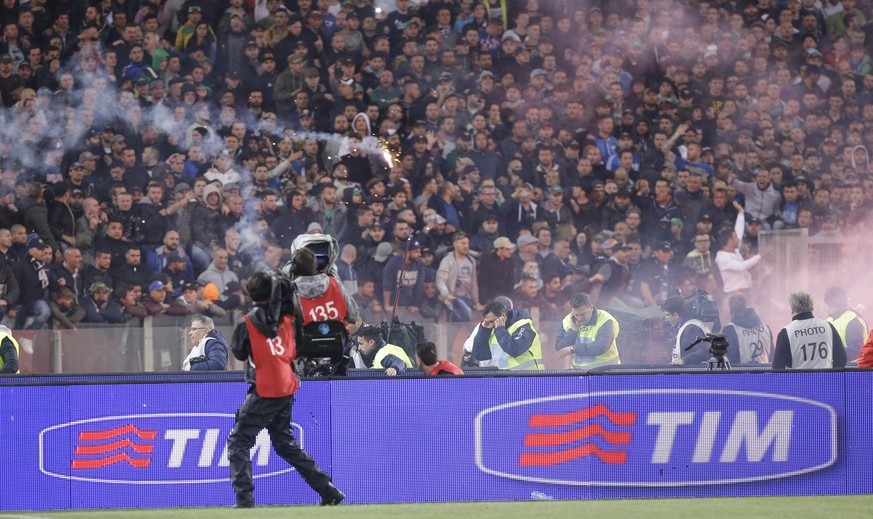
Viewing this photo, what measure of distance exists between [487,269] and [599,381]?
696 cm

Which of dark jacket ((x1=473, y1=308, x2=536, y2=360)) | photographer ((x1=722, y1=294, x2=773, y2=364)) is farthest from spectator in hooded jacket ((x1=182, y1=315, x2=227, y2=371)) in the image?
photographer ((x1=722, y1=294, x2=773, y2=364))

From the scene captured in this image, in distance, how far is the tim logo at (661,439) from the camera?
969cm

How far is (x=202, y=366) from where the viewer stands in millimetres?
11789

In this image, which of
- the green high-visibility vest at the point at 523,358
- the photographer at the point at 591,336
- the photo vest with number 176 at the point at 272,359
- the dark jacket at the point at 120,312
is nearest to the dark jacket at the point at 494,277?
the photographer at the point at 591,336

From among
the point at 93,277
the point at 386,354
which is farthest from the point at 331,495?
the point at 93,277

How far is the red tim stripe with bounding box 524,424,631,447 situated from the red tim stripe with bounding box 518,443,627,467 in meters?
0.06

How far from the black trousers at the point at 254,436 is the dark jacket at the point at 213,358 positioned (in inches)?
121

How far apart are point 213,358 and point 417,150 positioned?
6579mm

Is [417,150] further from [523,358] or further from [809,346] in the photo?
[809,346]

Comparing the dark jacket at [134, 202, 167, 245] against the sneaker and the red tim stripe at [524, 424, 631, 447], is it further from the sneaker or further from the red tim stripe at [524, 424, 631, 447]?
the sneaker

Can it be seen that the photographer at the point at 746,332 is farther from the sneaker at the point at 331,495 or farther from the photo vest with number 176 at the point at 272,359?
the photo vest with number 176 at the point at 272,359

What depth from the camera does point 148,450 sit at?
9656mm

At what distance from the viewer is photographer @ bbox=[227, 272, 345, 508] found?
27.6 feet

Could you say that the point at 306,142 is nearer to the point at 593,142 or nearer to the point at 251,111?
the point at 251,111
